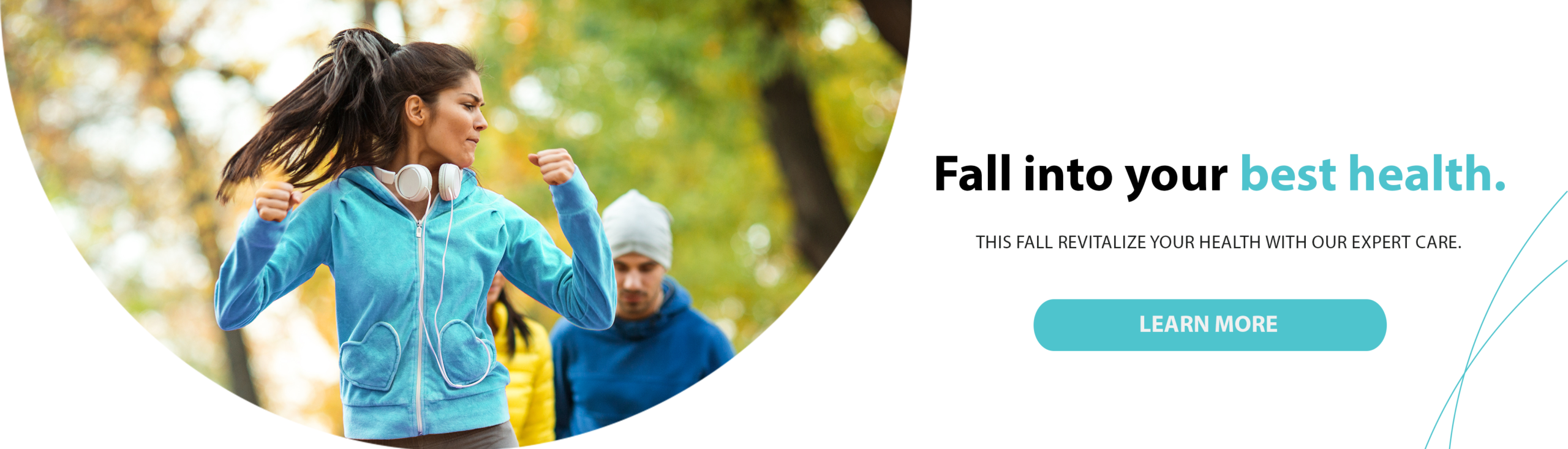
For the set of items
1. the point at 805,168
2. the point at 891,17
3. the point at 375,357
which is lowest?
the point at 375,357

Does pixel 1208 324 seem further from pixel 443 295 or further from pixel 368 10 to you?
pixel 368 10

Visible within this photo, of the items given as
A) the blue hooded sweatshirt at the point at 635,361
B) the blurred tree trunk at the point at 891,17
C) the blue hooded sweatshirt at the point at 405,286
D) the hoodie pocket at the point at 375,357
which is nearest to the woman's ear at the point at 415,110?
the blue hooded sweatshirt at the point at 405,286

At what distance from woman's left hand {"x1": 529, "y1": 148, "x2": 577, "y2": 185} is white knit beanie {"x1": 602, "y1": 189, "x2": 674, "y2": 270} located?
0.88 meters

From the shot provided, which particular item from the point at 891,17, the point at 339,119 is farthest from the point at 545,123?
the point at 339,119

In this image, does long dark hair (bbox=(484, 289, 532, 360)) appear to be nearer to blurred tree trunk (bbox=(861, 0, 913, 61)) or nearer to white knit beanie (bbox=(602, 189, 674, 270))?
white knit beanie (bbox=(602, 189, 674, 270))

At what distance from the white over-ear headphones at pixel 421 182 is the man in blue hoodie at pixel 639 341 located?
825mm

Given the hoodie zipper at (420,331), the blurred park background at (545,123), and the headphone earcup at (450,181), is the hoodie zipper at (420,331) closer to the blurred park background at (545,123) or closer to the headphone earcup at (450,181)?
the headphone earcup at (450,181)

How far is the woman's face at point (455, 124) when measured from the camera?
1572 millimetres

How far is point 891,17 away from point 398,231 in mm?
2308

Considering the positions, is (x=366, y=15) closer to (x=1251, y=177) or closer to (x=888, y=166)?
(x=888, y=166)

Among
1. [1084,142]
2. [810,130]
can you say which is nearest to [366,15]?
[810,130]

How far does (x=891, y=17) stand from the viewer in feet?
11.6

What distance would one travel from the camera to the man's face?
2426 millimetres

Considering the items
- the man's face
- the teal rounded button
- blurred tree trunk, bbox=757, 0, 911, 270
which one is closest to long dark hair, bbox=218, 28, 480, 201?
the man's face
